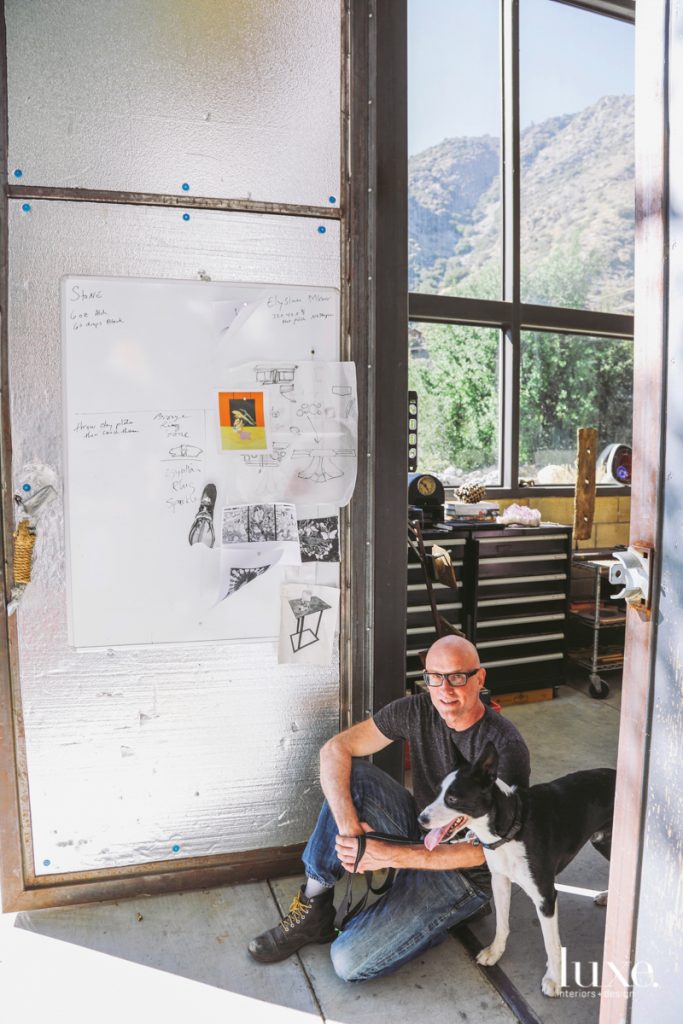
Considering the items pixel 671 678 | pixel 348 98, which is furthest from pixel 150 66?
pixel 671 678

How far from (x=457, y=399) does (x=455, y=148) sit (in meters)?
1.53

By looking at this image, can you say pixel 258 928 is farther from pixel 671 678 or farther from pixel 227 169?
pixel 227 169

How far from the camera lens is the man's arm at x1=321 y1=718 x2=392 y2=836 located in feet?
6.30

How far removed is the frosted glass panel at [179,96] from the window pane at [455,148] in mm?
2132

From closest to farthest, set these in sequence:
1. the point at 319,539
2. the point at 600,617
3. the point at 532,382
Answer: the point at 319,539, the point at 600,617, the point at 532,382

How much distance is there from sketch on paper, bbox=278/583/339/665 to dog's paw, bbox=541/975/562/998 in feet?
3.43

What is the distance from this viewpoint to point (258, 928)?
206 centimetres

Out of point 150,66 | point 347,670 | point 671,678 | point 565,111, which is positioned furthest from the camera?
point 565,111

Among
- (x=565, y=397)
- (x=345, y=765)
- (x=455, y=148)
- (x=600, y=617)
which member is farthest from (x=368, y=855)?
(x=455, y=148)

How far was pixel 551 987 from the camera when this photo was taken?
1811mm

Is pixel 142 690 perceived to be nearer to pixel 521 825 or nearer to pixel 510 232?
pixel 521 825

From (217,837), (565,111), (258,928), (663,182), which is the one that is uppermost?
(565,111)

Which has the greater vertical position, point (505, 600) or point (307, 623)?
point (307, 623)

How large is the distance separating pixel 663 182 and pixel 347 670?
1631 mm
